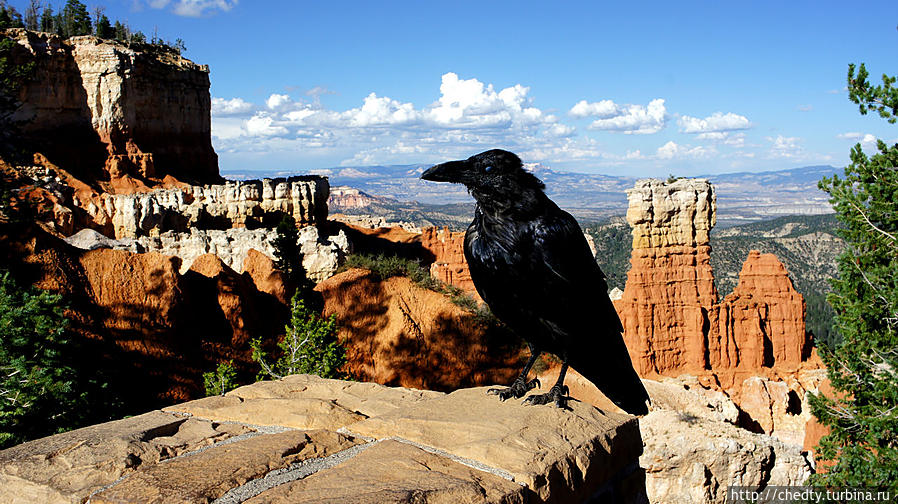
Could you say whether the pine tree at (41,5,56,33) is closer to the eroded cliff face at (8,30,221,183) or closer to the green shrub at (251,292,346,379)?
the eroded cliff face at (8,30,221,183)

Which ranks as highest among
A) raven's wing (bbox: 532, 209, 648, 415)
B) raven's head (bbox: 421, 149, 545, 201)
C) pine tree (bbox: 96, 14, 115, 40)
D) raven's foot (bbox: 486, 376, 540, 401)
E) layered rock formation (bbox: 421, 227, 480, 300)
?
pine tree (bbox: 96, 14, 115, 40)

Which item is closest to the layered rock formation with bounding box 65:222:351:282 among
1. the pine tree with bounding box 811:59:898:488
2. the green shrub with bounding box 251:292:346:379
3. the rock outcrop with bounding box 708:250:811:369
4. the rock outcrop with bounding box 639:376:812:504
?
the green shrub with bounding box 251:292:346:379

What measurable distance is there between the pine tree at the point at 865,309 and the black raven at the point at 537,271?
262 inches

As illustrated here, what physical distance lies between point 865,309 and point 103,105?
125ft

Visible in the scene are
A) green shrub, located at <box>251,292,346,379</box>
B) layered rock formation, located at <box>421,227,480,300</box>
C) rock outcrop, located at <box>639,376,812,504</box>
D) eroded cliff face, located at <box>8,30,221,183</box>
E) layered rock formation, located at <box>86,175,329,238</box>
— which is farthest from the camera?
eroded cliff face, located at <box>8,30,221,183</box>

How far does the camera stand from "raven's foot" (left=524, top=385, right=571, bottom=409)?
3691mm

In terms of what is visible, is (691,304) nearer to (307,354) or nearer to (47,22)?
(307,354)

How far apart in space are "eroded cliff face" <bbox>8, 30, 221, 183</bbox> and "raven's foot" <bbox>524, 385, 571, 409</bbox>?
35343 millimetres

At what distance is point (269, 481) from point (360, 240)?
3487cm

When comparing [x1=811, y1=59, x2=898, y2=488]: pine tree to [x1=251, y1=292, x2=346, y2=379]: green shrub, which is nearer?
[x1=811, y1=59, x2=898, y2=488]: pine tree

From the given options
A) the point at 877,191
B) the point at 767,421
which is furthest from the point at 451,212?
the point at 877,191

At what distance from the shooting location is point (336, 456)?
2.96 m

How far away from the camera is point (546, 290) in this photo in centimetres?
360

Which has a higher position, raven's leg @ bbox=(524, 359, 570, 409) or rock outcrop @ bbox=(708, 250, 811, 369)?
raven's leg @ bbox=(524, 359, 570, 409)
